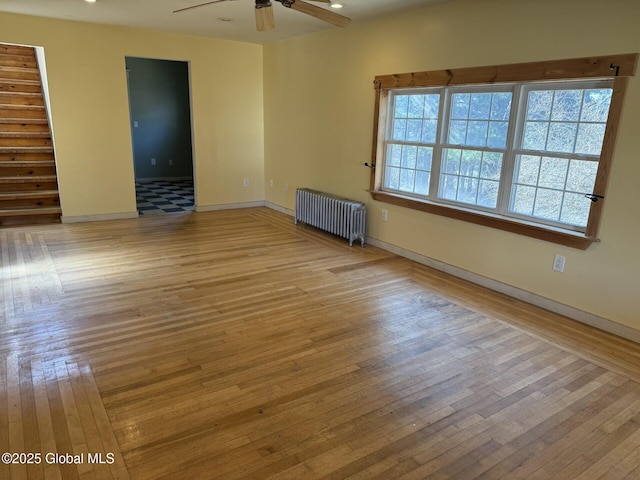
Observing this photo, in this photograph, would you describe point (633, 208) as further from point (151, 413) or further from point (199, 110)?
point (199, 110)

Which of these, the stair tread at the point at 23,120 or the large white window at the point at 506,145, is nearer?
the large white window at the point at 506,145

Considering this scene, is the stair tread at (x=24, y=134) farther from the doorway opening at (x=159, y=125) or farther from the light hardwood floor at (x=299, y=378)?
the light hardwood floor at (x=299, y=378)

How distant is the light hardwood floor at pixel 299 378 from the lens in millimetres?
1952

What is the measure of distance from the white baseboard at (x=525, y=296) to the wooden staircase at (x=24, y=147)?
15.4 feet

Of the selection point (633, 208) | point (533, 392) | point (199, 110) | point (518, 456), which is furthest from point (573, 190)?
point (199, 110)

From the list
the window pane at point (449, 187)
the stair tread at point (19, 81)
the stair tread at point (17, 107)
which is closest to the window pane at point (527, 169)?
the window pane at point (449, 187)

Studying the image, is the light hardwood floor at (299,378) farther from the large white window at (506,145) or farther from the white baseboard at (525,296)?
the large white window at (506,145)

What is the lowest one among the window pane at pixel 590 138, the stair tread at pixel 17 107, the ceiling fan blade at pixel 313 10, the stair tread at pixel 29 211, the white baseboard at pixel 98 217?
the white baseboard at pixel 98 217

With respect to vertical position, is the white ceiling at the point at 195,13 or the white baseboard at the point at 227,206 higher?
the white ceiling at the point at 195,13

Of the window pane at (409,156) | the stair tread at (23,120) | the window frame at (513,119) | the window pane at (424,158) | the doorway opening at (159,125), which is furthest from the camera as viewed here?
the doorway opening at (159,125)

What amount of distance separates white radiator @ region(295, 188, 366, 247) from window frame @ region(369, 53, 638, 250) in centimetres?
32

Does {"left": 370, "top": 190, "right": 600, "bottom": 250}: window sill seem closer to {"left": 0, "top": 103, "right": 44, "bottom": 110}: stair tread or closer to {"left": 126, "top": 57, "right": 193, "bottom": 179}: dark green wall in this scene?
{"left": 0, "top": 103, "right": 44, "bottom": 110}: stair tread

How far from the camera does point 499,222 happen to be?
3799mm

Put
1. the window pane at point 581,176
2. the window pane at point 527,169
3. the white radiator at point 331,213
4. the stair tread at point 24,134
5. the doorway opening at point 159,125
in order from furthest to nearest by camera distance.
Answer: the doorway opening at point 159,125
the stair tread at point 24,134
the white radiator at point 331,213
the window pane at point 527,169
the window pane at point 581,176
